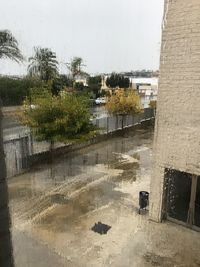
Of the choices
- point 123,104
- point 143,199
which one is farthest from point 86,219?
point 123,104

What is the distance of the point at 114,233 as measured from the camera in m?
8.74

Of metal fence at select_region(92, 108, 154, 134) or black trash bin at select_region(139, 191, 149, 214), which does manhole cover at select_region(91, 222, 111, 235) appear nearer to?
black trash bin at select_region(139, 191, 149, 214)

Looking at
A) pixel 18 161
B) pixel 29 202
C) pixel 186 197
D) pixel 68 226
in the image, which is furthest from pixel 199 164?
pixel 18 161

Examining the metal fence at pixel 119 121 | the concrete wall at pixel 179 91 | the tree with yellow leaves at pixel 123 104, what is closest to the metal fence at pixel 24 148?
the metal fence at pixel 119 121

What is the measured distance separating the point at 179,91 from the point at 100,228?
15.5 ft

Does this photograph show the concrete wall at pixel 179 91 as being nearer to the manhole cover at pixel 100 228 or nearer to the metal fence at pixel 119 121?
the manhole cover at pixel 100 228

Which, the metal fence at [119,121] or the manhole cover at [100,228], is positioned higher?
the metal fence at [119,121]

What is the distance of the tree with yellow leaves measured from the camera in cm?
2233

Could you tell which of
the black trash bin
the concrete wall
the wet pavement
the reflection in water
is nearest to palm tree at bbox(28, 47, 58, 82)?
the reflection in water

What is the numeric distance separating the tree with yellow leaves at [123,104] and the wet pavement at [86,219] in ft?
24.3

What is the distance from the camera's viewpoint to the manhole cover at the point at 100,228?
29.0 feet

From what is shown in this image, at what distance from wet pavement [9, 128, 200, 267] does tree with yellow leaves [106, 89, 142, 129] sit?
741cm

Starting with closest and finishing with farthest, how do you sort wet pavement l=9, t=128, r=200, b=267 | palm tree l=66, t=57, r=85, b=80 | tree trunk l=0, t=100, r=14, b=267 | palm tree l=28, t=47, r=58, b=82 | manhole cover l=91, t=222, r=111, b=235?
tree trunk l=0, t=100, r=14, b=267 < wet pavement l=9, t=128, r=200, b=267 < manhole cover l=91, t=222, r=111, b=235 < palm tree l=28, t=47, r=58, b=82 < palm tree l=66, t=57, r=85, b=80

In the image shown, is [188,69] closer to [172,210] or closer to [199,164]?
[199,164]
